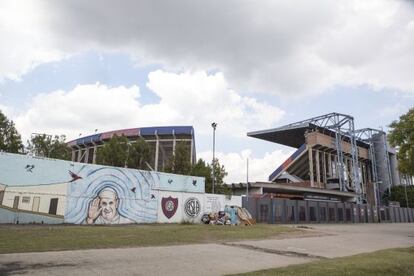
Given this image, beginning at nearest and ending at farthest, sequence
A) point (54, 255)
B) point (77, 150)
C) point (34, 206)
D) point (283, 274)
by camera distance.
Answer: point (283, 274)
point (54, 255)
point (34, 206)
point (77, 150)

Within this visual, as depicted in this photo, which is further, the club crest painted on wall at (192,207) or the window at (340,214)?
the window at (340,214)

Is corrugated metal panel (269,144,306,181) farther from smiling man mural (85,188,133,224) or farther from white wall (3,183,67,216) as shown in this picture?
white wall (3,183,67,216)

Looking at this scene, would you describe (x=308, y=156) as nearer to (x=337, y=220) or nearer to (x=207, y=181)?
(x=337, y=220)

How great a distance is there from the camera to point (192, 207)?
36.2 meters

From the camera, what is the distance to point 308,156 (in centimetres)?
8331

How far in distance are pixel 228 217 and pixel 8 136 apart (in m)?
27.6

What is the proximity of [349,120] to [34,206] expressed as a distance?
76039 mm

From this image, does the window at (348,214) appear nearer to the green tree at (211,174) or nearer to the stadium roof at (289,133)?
the green tree at (211,174)

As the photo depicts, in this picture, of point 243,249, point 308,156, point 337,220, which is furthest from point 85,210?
point 308,156

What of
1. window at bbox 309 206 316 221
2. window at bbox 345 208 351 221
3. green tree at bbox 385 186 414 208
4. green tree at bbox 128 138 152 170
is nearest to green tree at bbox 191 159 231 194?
green tree at bbox 128 138 152 170

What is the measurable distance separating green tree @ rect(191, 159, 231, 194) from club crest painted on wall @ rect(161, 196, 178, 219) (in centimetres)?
1451

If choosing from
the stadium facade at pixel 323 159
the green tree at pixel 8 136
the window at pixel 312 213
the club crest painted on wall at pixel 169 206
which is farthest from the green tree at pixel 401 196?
the green tree at pixel 8 136

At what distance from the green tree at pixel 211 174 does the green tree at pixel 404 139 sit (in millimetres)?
27158

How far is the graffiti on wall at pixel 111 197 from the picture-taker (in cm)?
2802
